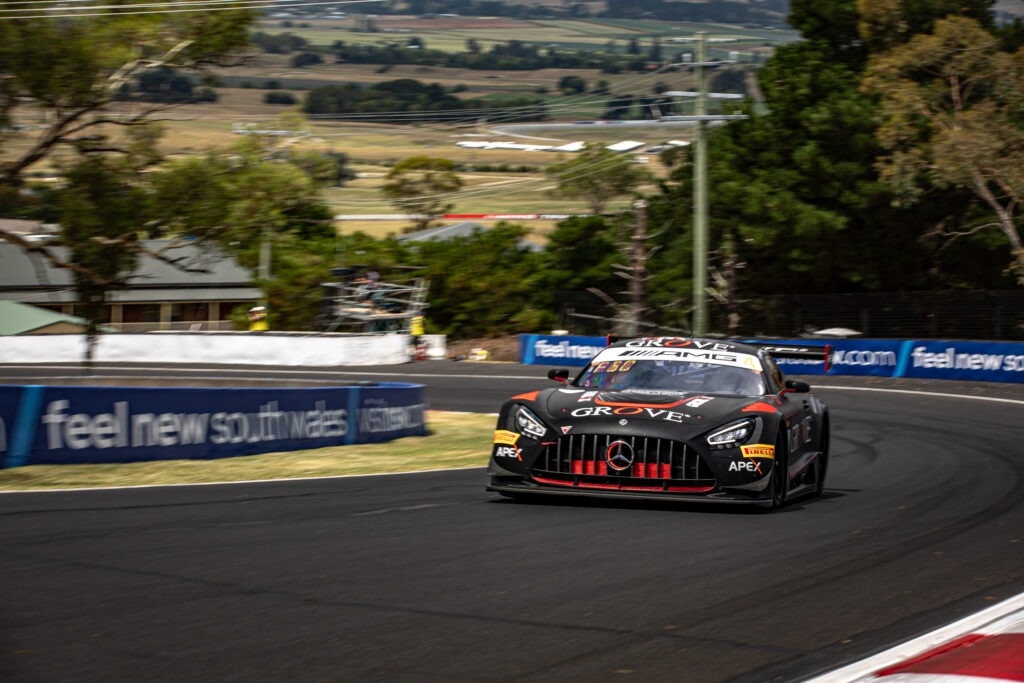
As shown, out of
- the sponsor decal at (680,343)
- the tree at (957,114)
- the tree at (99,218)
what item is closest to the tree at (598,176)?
the tree at (957,114)

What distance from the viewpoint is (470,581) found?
6848 mm

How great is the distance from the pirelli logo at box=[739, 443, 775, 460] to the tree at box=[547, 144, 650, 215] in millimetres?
81702

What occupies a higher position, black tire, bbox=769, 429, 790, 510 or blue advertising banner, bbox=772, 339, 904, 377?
black tire, bbox=769, 429, 790, 510

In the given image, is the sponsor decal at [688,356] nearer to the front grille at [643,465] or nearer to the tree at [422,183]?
the front grille at [643,465]

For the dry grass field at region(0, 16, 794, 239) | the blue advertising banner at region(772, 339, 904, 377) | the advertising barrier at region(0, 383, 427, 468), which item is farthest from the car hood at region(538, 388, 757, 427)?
the dry grass field at region(0, 16, 794, 239)

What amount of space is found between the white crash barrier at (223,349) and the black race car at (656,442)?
108ft

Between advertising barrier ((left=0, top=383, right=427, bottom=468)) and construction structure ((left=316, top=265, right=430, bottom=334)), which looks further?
construction structure ((left=316, top=265, right=430, bottom=334))

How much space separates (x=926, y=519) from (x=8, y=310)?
2272 inches

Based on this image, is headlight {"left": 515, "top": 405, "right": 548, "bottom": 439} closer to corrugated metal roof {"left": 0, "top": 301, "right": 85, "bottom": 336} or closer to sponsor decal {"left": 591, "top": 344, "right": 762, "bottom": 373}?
sponsor decal {"left": 591, "top": 344, "right": 762, "bottom": 373}

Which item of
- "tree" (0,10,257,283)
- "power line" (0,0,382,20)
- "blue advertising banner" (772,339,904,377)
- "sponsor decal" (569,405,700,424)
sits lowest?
"blue advertising banner" (772,339,904,377)

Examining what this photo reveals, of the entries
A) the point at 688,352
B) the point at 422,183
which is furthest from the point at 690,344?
the point at 422,183

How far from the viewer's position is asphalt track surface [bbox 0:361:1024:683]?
5162 mm

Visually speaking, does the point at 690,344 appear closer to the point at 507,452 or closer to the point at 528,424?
the point at 528,424

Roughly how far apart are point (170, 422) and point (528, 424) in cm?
584
